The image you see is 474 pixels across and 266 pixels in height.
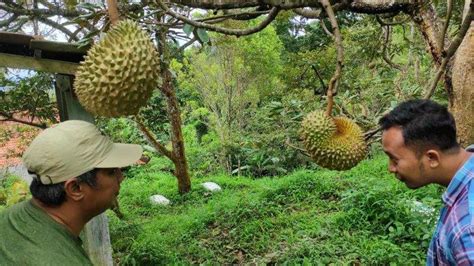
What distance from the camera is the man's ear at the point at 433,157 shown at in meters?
1.15

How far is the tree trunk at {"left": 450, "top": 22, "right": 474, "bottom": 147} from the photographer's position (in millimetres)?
1436

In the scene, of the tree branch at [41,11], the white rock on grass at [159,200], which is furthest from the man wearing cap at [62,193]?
the white rock on grass at [159,200]

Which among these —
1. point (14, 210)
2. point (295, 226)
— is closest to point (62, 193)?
point (14, 210)

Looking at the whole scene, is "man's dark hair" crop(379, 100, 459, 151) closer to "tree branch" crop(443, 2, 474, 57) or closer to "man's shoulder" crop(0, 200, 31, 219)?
"tree branch" crop(443, 2, 474, 57)

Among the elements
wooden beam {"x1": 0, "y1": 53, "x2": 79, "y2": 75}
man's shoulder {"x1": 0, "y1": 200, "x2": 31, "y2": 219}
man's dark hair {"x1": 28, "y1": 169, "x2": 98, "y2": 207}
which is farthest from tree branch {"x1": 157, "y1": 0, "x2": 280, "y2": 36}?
wooden beam {"x1": 0, "y1": 53, "x2": 79, "y2": 75}

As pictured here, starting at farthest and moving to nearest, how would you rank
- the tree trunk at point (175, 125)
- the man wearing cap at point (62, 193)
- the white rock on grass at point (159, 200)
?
the white rock on grass at point (159, 200) → the tree trunk at point (175, 125) → the man wearing cap at point (62, 193)

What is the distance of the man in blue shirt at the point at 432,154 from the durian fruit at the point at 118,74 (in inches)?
26.4

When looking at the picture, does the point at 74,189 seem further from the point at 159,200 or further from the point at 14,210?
the point at 159,200

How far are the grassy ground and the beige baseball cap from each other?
7.96 ft

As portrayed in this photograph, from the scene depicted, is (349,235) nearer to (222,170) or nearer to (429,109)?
(429,109)

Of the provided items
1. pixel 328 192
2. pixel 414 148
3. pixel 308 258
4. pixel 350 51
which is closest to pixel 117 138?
pixel 328 192

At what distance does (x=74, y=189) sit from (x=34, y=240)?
174 mm

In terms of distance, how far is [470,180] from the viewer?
1.06m

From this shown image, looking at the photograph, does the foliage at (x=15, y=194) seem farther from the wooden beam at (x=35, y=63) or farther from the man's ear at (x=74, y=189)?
the man's ear at (x=74, y=189)
